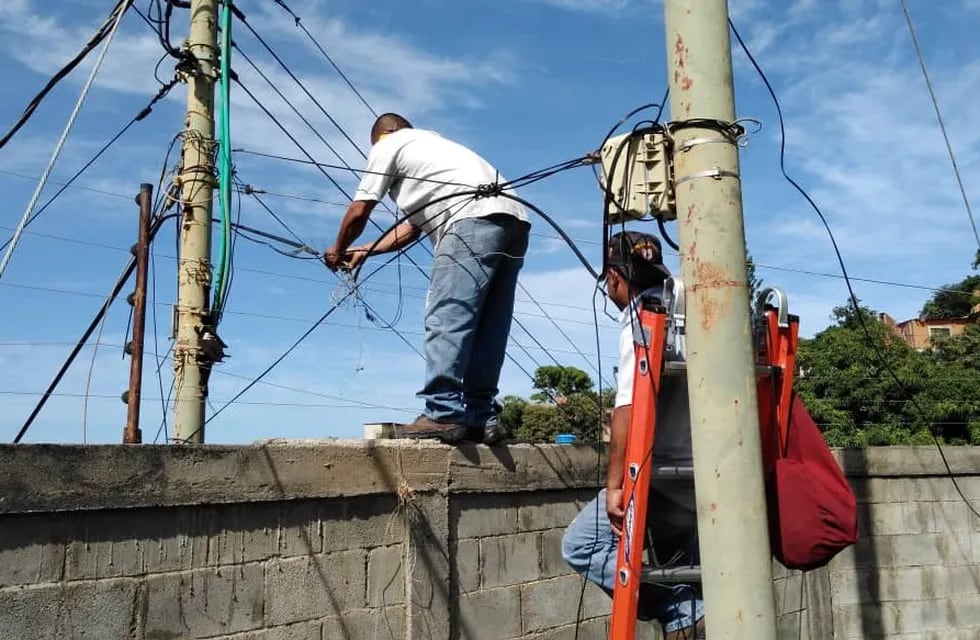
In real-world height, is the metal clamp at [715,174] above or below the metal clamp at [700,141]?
below

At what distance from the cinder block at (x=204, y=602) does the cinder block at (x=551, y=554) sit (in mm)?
1847

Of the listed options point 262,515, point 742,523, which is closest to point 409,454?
point 262,515

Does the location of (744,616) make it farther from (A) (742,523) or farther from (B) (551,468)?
(B) (551,468)

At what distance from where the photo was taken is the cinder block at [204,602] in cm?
351

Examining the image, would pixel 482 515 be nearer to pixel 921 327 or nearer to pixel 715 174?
pixel 715 174

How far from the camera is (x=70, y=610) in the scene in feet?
10.7

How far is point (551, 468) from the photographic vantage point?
5.32 meters

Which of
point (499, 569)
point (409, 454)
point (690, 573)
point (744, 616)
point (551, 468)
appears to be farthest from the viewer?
point (551, 468)

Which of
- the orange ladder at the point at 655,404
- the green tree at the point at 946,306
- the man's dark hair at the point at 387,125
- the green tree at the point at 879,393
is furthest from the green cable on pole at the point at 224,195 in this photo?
the green tree at the point at 946,306

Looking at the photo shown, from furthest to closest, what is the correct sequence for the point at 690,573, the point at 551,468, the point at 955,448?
the point at 955,448, the point at 551,468, the point at 690,573

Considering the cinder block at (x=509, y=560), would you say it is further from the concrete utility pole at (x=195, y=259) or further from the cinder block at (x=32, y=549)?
the concrete utility pole at (x=195, y=259)

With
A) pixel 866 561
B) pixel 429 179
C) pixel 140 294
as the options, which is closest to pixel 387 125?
pixel 429 179

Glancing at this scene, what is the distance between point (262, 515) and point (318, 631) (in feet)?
1.89

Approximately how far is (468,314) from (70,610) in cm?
224
